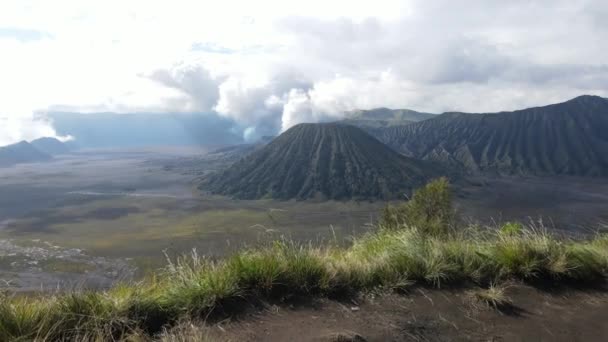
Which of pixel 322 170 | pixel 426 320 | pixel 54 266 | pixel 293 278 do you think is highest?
pixel 293 278

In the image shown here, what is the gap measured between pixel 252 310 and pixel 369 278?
1445mm

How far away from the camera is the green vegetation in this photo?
12.1 ft

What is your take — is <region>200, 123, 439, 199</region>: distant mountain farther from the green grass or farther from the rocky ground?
the green grass

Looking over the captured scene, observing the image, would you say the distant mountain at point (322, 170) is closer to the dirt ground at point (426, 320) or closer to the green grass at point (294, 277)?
the green grass at point (294, 277)

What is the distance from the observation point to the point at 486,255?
5.59 m

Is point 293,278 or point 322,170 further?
point 322,170

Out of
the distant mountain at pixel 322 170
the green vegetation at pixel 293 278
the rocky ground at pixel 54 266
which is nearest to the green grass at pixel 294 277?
the green vegetation at pixel 293 278

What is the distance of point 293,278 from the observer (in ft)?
15.5

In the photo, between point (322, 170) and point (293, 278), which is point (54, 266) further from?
point (322, 170)

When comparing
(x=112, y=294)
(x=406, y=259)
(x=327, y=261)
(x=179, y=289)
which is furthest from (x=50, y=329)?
(x=406, y=259)

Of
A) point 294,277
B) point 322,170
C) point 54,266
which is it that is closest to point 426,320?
point 294,277

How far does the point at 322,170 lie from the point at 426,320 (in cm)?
15080

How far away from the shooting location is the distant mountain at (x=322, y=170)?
14075 cm

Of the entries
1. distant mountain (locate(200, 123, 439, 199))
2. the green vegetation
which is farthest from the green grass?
distant mountain (locate(200, 123, 439, 199))
